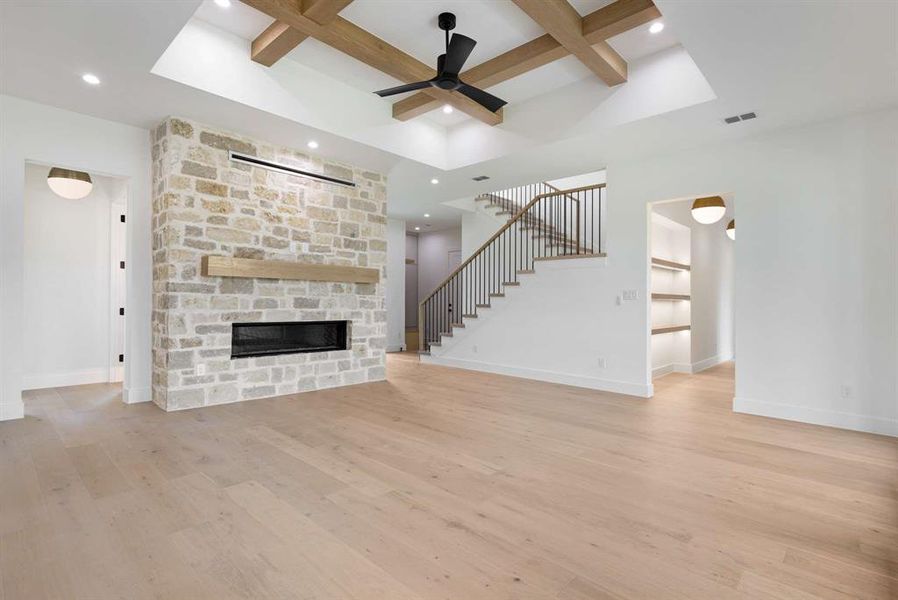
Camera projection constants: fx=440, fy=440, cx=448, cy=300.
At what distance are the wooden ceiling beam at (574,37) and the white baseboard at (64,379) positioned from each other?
6.38 metres

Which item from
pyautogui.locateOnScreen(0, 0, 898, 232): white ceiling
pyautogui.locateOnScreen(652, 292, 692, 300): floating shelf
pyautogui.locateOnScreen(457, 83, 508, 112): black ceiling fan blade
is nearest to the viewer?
pyautogui.locateOnScreen(0, 0, 898, 232): white ceiling

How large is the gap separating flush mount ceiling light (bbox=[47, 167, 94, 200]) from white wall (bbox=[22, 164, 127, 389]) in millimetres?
414

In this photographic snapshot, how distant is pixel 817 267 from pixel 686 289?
3294 millimetres

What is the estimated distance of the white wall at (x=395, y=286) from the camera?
1006 cm

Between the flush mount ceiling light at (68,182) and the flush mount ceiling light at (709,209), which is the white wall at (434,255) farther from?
the flush mount ceiling light at (68,182)

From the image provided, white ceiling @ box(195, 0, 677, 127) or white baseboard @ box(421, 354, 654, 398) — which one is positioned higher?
white ceiling @ box(195, 0, 677, 127)

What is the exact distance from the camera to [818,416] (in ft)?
13.8

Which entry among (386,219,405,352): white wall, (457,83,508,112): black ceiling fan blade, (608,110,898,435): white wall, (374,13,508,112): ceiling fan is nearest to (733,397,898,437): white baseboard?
(608,110,898,435): white wall

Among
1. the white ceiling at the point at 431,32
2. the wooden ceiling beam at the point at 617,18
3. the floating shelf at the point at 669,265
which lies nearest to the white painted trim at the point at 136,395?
the white ceiling at the point at 431,32

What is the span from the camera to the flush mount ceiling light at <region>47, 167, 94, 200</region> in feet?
15.5

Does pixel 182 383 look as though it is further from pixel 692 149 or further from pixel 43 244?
pixel 692 149

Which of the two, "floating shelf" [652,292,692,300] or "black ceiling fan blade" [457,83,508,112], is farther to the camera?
"floating shelf" [652,292,692,300]

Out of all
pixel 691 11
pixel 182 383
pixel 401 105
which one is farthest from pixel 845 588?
pixel 401 105

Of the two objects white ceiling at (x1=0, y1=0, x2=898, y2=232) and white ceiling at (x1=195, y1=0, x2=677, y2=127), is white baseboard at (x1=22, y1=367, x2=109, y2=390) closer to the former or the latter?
white ceiling at (x1=0, y1=0, x2=898, y2=232)
